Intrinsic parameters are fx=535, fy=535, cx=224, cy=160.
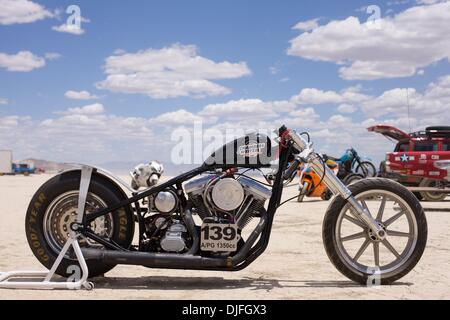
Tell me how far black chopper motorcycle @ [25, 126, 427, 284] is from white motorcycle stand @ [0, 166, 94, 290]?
3 cm

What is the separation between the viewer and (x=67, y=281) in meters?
5.39

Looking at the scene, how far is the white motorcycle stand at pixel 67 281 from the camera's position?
17.3 feet

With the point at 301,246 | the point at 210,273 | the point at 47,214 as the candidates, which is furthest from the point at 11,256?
the point at 301,246

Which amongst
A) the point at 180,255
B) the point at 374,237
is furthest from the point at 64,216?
the point at 374,237

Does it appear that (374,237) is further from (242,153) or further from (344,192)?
(242,153)

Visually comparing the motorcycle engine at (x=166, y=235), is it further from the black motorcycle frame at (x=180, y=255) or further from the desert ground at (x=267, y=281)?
the desert ground at (x=267, y=281)

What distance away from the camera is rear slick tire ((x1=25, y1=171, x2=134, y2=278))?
5.57m

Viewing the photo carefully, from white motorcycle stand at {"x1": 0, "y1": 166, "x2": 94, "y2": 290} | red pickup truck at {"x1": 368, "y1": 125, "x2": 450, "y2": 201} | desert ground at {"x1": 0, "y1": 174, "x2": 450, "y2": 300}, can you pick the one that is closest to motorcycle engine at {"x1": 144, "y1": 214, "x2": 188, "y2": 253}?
desert ground at {"x1": 0, "y1": 174, "x2": 450, "y2": 300}

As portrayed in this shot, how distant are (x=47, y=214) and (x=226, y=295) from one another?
2085 mm

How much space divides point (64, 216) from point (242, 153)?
200cm
